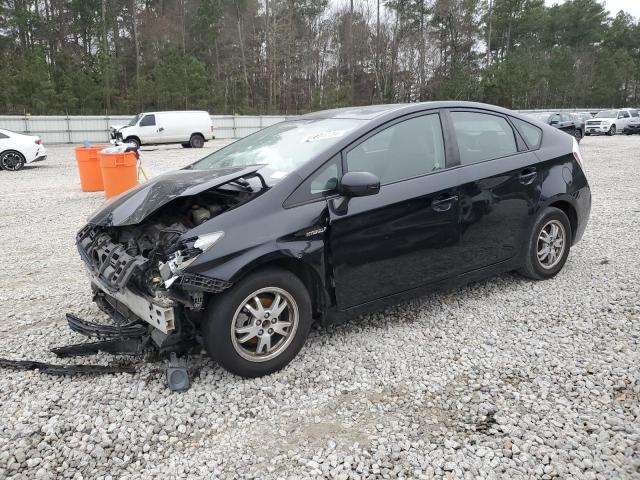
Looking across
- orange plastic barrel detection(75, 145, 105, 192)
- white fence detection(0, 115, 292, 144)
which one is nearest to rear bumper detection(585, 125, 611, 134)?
white fence detection(0, 115, 292, 144)

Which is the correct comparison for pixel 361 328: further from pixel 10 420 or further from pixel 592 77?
pixel 592 77

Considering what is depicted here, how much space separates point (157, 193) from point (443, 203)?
206 centimetres

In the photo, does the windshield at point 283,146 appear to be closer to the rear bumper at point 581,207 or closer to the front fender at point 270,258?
the front fender at point 270,258

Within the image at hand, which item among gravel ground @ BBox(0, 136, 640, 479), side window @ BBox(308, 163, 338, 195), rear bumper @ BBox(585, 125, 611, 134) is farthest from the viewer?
rear bumper @ BBox(585, 125, 611, 134)

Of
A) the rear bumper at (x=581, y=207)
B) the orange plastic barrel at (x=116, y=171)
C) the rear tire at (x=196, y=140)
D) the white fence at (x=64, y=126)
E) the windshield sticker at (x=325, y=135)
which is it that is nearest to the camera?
the windshield sticker at (x=325, y=135)

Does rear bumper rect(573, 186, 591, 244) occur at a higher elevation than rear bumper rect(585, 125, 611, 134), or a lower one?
lower

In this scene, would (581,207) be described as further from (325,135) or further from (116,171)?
(116,171)

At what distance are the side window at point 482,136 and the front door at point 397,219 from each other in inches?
8.6

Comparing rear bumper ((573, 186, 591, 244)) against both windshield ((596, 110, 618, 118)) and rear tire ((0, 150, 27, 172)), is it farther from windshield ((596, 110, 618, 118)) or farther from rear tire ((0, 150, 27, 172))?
windshield ((596, 110, 618, 118))

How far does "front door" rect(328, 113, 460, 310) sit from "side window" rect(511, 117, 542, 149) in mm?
1037

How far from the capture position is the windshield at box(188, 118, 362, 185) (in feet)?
11.6

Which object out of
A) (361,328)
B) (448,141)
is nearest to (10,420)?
(361,328)

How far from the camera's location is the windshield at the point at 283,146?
3521 millimetres

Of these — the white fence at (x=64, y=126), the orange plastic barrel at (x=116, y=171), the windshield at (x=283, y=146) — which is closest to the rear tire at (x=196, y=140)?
the white fence at (x=64, y=126)
